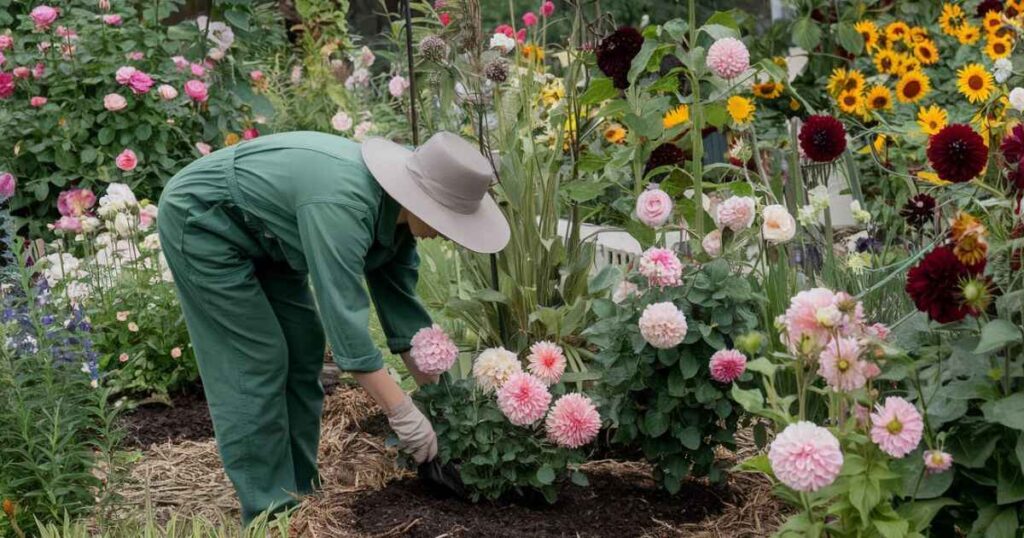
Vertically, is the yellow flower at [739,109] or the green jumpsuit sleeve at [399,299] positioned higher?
the yellow flower at [739,109]

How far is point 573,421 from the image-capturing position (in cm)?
276

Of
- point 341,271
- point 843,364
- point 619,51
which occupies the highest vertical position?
point 619,51

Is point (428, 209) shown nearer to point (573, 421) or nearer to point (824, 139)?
point (573, 421)

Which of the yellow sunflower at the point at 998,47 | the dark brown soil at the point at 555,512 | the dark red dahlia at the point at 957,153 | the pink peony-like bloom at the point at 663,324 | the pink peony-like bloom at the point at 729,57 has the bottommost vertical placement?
the dark brown soil at the point at 555,512

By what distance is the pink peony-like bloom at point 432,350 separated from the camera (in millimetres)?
2889

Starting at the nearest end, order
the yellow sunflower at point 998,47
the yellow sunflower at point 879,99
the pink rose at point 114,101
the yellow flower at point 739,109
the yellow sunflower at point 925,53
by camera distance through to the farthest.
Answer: the yellow flower at point 739,109, the yellow sunflower at point 998,47, the yellow sunflower at point 879,99, the pink rose at point 114,101, the yellow sunflower at point 925,53

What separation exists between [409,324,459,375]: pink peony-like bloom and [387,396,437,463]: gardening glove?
116mm

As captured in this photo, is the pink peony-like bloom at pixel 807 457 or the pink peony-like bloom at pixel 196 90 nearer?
the pink peony-like bloom at pixel 807 457

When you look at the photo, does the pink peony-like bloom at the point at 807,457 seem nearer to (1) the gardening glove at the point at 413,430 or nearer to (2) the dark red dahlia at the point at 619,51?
(1) the gardening glove at the point at 413,430

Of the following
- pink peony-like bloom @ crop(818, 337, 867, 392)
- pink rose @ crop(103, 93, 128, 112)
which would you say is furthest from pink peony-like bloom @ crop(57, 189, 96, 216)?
pink peony-like bloom @ crop(818, 337, 867, 392)

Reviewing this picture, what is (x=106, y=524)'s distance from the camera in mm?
2863

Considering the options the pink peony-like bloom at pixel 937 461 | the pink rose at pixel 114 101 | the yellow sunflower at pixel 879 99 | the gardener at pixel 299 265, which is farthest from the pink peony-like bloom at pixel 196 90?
the pink peony-like bloom at pixel 937 461

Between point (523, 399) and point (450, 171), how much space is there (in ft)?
1.78

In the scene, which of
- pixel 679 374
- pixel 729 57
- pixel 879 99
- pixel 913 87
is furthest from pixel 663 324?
pixel 913 87
